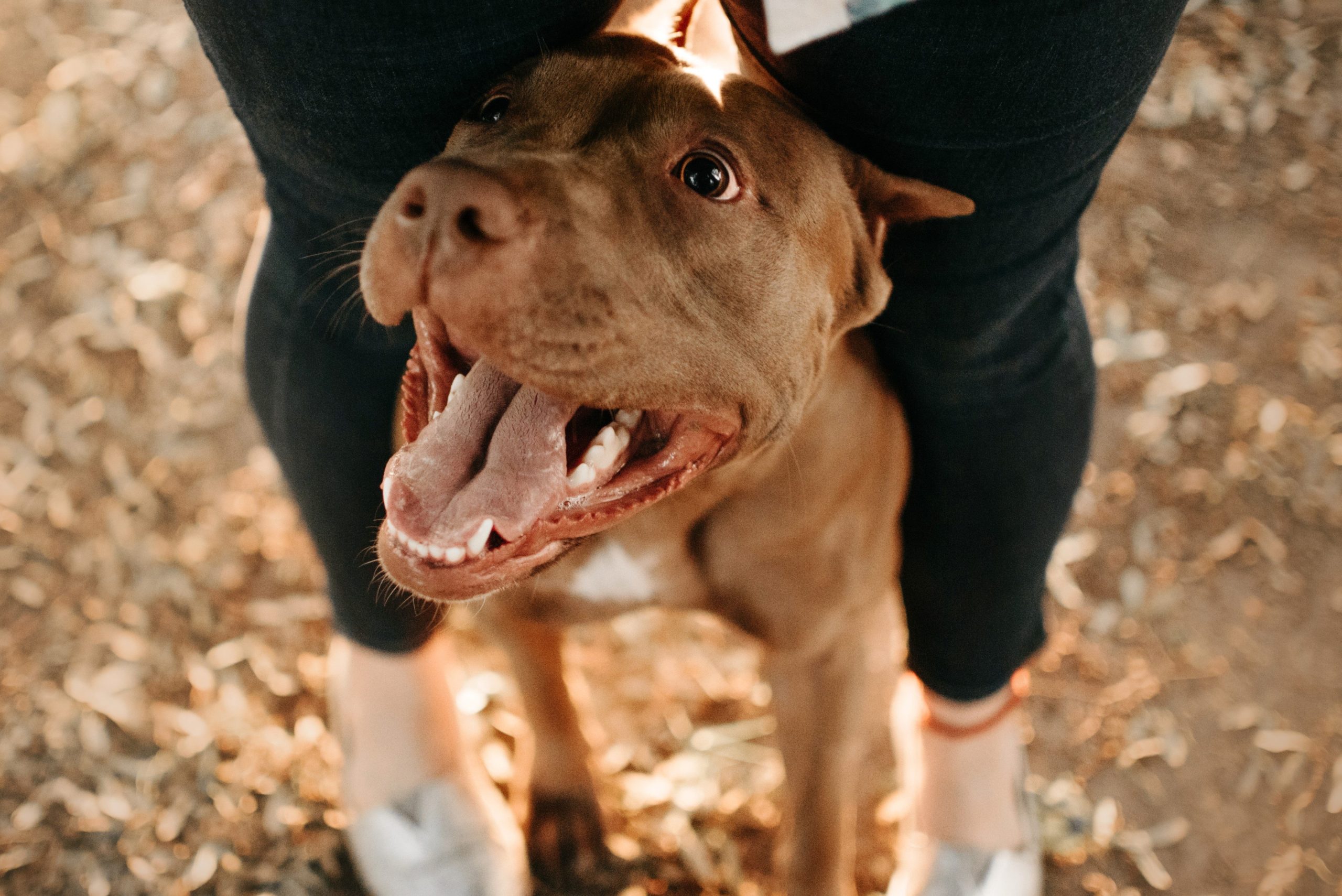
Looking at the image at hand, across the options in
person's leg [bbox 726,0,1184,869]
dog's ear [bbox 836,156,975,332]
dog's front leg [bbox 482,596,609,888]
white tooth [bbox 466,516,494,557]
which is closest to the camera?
person's leg [bbox 726,0,1184,869]

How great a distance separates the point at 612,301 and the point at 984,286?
656 millimetres

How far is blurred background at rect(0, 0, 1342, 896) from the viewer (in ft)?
9.95

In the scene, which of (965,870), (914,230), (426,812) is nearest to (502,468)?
(914,230)

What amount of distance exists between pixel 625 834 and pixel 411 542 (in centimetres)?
154

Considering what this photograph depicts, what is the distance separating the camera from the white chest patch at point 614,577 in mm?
2252

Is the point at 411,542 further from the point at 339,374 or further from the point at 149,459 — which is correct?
the point at 149,459

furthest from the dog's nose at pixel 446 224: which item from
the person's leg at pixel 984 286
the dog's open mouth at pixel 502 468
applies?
the person's leg at pixel 984 286

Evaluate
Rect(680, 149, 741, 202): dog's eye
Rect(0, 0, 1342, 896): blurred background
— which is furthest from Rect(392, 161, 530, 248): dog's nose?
Rect(0, 0, 1342, 896): blurred background

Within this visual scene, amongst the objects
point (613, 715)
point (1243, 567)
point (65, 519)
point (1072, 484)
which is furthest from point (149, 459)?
point (1243, 567)

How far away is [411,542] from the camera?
1.74 m

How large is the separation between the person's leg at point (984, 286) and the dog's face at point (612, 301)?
9 cm

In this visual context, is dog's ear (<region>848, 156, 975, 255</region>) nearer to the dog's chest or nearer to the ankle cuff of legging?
the dog's chest

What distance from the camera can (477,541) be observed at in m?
1.74

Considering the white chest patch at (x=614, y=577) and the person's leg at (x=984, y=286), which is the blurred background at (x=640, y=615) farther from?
the white chest patch at (x=614, y=577)
